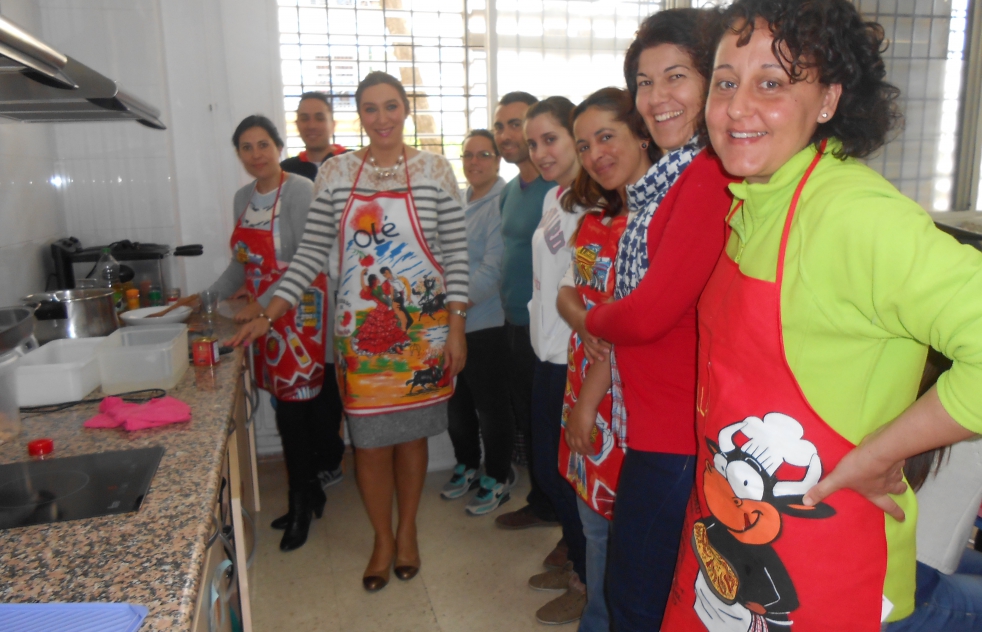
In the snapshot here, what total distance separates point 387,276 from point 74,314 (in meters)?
0.85

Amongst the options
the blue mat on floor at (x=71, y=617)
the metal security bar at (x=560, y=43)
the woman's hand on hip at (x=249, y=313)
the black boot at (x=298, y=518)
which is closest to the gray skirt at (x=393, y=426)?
the woman's hand on hip at (x=249, y=313)

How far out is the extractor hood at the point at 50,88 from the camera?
92cm

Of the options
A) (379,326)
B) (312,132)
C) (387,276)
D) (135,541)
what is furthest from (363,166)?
(135,541)

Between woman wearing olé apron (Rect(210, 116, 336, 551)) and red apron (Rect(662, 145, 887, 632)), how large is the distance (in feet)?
5.80

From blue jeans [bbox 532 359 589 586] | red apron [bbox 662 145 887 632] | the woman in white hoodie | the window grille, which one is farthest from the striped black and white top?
the window grille

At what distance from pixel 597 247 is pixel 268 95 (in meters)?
2.11

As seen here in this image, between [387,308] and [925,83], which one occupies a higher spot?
[925,83]

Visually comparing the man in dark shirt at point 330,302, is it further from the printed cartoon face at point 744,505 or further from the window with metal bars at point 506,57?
the printed cartoon face at point 744,505

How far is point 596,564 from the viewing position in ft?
5.16

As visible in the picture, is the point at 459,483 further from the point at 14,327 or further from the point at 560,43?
the point at 560,43

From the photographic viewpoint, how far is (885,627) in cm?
84

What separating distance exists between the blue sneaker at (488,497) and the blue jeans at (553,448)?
77 centimetres

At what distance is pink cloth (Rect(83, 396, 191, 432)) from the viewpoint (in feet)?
4.32

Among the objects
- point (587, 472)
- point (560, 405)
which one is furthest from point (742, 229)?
point (560, 405)
